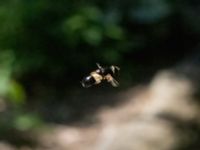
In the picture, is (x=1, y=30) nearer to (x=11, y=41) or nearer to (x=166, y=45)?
(x=11, y=41)

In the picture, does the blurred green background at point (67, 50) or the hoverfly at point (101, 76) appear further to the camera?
the blurred green background at point (67, 50)

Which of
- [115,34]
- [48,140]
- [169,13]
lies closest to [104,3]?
[115,34]

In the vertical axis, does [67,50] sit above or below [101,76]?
above

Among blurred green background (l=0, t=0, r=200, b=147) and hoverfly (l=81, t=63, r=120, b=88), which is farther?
blurred green background (l=0, t=0, r=200, b=147)

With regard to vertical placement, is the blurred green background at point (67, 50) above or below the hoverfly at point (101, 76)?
above

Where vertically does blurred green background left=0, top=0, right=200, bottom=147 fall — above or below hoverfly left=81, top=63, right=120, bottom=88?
above

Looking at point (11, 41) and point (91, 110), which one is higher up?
point (11, 41)

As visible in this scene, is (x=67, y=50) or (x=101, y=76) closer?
(x=101, y=76)

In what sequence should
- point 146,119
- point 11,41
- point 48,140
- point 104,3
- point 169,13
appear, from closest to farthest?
1. point 146,119
2. point 48,140
3. point 11,41
4. point 104,3
5. point 169,13
